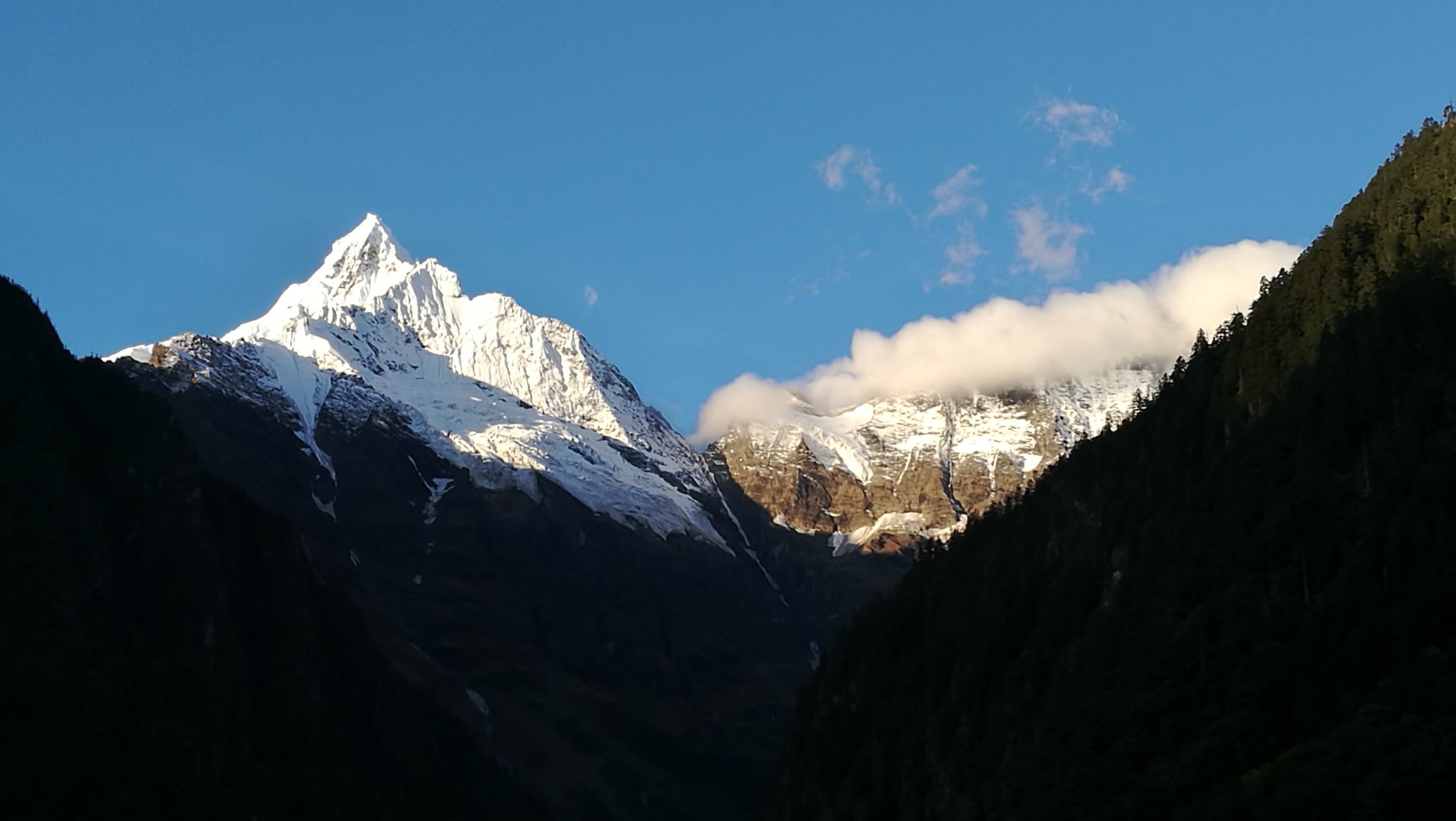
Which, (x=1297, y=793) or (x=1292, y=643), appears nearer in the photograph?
(x=1297, y=793)

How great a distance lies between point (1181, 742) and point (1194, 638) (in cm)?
1406

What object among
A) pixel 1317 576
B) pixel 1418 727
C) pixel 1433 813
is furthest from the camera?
pixel 1317 576

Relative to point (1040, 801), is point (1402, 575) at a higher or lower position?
higher

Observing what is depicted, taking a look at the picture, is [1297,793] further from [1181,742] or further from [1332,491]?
[1332,491]

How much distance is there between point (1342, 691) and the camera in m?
172

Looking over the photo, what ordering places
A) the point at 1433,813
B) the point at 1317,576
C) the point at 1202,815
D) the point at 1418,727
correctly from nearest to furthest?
1. the point at 1433,813
2. the point at 1418,727
3. the point at 1202,815
4. the point at 1317,576

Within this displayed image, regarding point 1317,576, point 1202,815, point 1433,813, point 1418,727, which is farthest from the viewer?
point 1317,576

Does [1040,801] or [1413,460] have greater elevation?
[1413,460]

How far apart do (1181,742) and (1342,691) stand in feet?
62.3

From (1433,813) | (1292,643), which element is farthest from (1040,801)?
(1433,813)

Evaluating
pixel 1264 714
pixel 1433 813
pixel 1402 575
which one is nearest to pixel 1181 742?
pixel 1264 714

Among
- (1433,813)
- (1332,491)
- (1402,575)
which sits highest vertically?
(1332,491)

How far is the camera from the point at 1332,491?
649 feet

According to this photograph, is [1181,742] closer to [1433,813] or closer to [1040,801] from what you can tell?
[1040,801]
